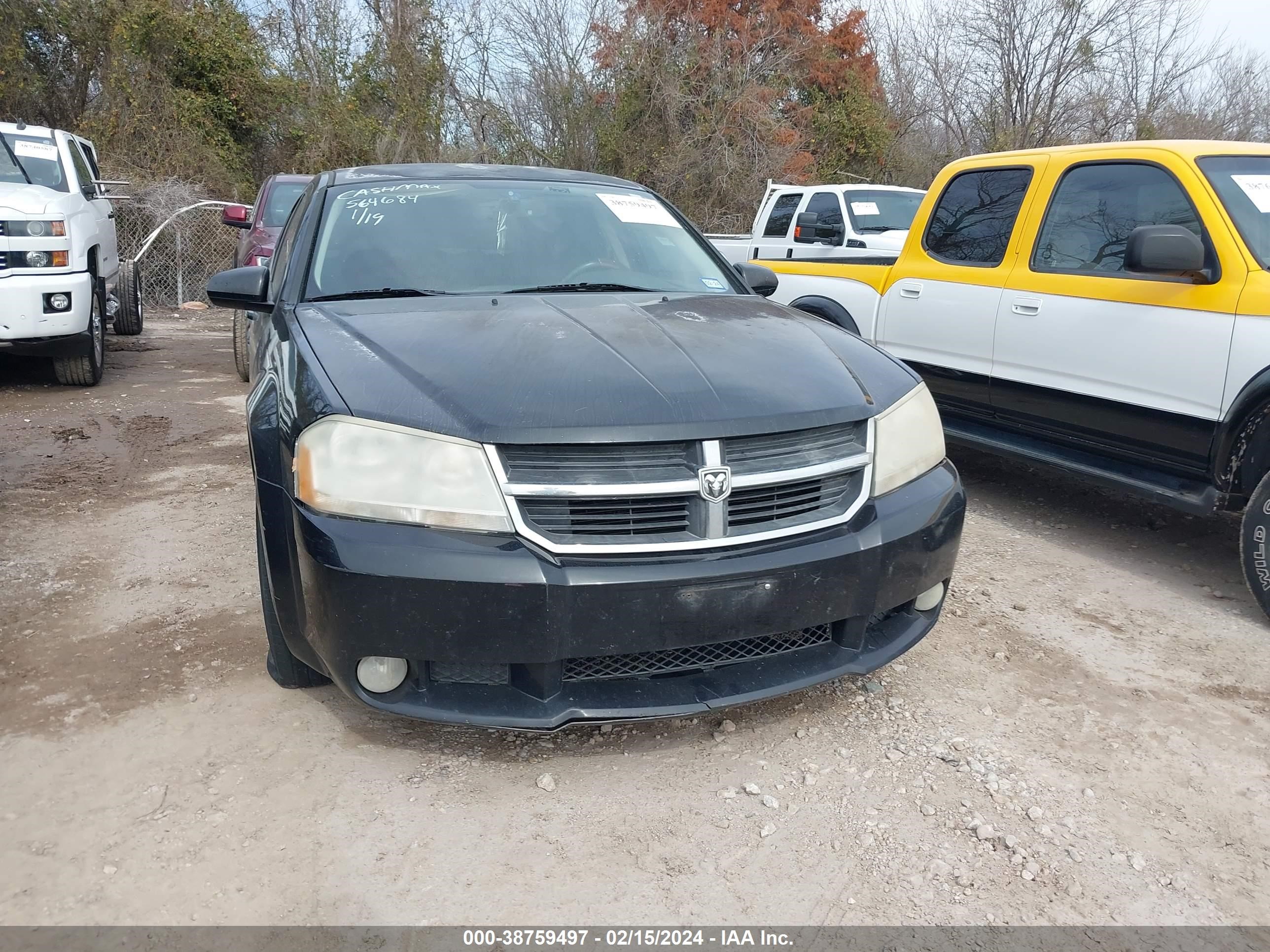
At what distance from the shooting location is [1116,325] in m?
4.20

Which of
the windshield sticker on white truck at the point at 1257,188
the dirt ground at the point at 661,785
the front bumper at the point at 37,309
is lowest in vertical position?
the dirt ground at the point at 661,785

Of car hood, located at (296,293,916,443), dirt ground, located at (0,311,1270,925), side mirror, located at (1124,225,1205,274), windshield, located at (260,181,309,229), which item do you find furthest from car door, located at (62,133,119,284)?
side mirror, located at (1124,225,1205,274)

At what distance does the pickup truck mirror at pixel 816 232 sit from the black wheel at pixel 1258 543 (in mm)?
7192

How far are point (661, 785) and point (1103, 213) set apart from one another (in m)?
3.39

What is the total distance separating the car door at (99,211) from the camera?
8445 mm

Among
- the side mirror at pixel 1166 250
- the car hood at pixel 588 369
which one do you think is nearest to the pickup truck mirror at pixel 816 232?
the side mirror at pixel 1166 250

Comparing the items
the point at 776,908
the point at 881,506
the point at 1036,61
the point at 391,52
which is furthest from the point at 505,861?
the point at 1036,61

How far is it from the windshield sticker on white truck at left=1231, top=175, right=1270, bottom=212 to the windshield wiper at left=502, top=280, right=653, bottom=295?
2479mm

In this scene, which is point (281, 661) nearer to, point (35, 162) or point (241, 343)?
point (241, 343)

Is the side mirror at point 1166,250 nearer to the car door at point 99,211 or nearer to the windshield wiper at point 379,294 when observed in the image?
the windshield wiper at point 379,294

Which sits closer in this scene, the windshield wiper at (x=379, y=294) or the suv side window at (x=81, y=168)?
the windshield wiper at (x=379, y=294)

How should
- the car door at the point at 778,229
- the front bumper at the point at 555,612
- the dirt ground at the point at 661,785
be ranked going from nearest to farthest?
the dirt ground at the point at 661,785, the front bumper at the point at 555,612, the car door at the point at 778,229

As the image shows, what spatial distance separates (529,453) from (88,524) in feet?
10.8

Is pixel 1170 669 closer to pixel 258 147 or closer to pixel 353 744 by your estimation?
pixel 353 744
